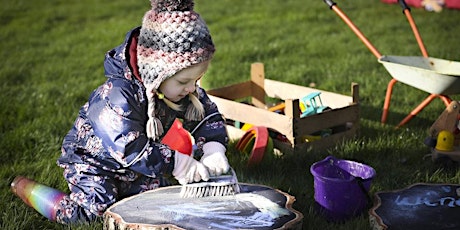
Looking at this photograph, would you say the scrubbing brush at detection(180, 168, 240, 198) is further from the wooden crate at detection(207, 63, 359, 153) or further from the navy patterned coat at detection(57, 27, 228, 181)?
the wooden crate at detection(207, 63, 359, 153)

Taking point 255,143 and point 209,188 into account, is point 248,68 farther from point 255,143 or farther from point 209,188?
point 209,188

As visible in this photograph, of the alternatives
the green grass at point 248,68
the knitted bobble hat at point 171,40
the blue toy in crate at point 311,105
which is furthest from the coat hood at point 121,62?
the blue toy in crate at point 311,105

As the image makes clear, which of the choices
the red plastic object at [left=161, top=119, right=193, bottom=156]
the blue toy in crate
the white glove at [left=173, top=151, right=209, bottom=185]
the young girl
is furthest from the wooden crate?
the white glove at [left=173, top=151, right=209, bottom=185]

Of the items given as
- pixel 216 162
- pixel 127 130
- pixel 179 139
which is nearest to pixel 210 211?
pixel 216 162

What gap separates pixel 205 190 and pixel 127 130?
1.52 ft

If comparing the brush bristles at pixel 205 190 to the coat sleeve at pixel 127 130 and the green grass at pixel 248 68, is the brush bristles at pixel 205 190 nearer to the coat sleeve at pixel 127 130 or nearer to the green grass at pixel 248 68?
the coat sleeve at pixel 127 130

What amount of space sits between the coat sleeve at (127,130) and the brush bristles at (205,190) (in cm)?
13

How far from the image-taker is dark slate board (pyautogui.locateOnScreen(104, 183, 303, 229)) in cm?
279

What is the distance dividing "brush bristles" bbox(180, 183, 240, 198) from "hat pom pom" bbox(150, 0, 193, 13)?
2.70ft

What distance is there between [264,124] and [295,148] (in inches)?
11.6

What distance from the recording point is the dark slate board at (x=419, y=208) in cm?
310

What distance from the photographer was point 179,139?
3910 mm

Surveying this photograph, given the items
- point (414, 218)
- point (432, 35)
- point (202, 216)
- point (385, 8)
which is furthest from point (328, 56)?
point (202, 216)

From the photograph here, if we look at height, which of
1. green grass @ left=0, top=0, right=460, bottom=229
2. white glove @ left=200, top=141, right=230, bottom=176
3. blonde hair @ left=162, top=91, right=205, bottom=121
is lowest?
green grass @ left=0, top=0, right=460, bottom=229
